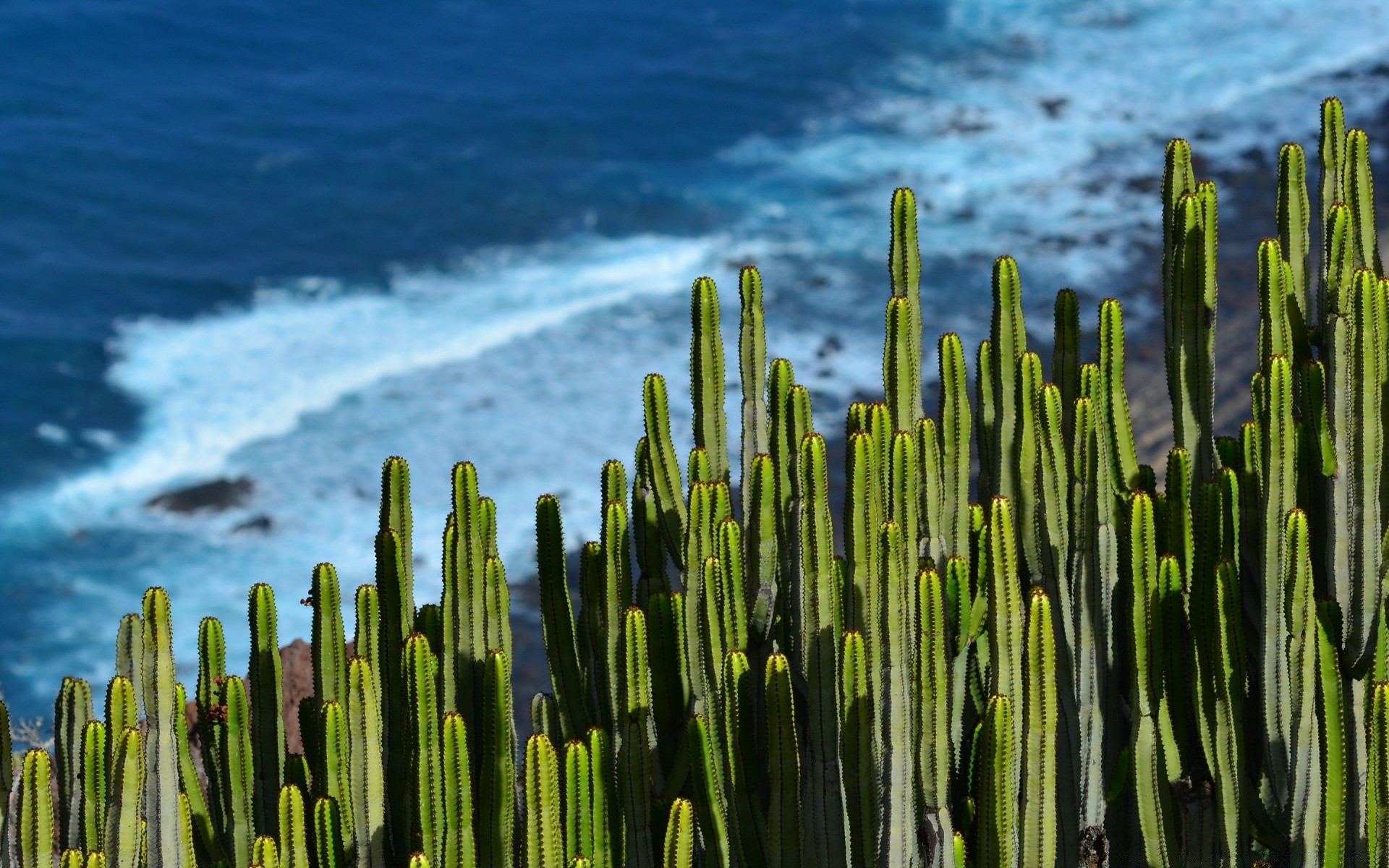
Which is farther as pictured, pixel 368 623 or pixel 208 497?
pixel 208 497

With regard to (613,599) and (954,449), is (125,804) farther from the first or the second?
(954,449)

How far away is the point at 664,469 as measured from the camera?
5957 millimetres

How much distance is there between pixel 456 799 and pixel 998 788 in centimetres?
151

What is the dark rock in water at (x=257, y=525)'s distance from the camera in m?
17.7

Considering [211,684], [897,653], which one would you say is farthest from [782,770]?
[211,684]

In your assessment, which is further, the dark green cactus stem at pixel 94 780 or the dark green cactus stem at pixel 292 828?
the dark green cactus stem at pixel 94 780

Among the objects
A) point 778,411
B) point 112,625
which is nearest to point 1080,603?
point 778,411

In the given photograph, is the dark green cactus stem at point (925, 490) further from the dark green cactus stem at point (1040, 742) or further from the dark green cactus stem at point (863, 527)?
the dark green cactus stem at point (1040, 742)

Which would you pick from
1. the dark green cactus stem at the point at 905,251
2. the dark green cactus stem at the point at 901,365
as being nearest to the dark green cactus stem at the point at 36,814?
the dark green cactus stem at the point at 901,365

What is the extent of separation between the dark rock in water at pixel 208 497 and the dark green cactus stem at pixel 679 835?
14.4 m

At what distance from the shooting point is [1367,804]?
4723mm

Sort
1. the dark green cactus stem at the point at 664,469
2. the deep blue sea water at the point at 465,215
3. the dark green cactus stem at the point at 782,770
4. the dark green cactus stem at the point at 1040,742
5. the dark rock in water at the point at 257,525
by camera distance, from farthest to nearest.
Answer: the deep blue sea water at the point at 465,215
the dark rock in water at the point at 257,525
the dark green cactus stem at the point at 664,469
the dark green cactus stem at the point at 782,770
the dark green cactus stem at the point at 1040,742

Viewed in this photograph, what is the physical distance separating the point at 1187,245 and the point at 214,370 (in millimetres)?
16485

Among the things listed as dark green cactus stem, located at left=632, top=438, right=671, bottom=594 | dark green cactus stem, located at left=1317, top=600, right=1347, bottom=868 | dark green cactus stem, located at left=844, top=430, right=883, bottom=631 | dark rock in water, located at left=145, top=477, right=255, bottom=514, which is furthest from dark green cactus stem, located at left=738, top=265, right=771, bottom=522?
dark rock in water, located at left=145, top=477, right=255, bottom=514
